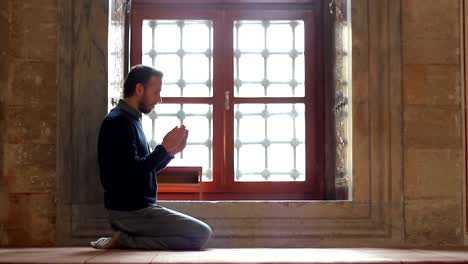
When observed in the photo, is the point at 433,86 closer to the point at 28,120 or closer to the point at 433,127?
the point at 433,127

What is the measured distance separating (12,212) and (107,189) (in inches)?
32.3

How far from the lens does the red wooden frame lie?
612 cm

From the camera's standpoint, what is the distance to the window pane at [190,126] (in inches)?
245

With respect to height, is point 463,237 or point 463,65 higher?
point 463,65

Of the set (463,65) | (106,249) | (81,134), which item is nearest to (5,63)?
(81,134)

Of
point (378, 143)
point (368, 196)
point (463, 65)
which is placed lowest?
point (368, 196)

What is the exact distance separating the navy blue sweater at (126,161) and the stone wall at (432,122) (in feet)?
5.77

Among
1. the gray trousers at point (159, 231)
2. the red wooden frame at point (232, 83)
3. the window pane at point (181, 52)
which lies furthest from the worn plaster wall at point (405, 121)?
the window pane at point (181, 52)

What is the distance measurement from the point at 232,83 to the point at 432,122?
5.49ft

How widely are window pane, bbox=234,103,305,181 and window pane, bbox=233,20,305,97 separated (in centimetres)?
14

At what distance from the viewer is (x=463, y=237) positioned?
17.1 ft

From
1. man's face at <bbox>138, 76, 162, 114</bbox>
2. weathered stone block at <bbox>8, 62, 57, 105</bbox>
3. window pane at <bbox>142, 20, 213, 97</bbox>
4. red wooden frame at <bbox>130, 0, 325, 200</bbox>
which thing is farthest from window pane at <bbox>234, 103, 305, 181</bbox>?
weathered stone block at <bbox>8, 62, 57, 105</bbox>

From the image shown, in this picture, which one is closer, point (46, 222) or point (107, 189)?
point (107, 189)

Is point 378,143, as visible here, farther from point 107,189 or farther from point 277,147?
point 107,189
